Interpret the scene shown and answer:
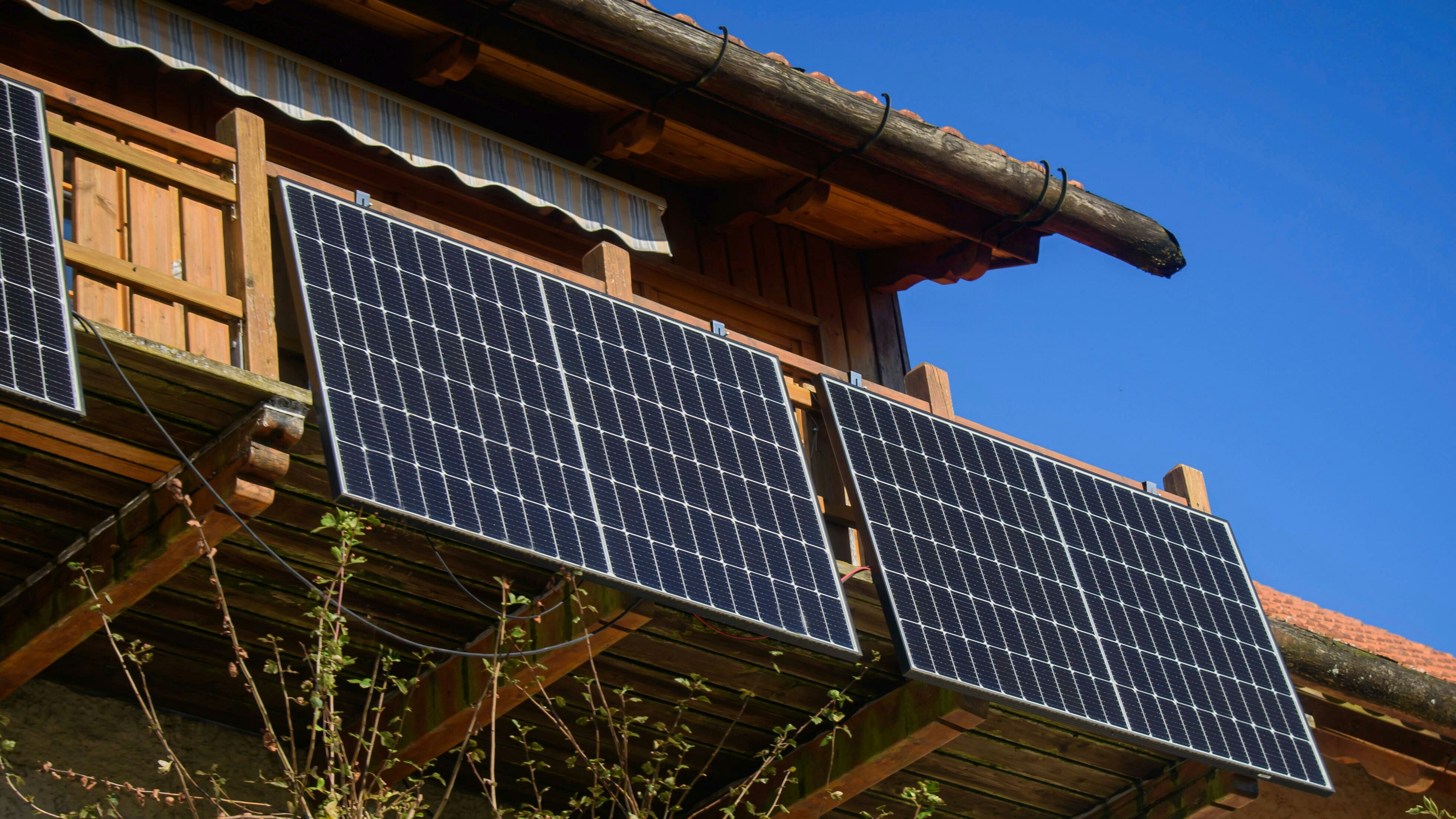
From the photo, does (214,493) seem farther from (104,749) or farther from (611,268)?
(611,268)

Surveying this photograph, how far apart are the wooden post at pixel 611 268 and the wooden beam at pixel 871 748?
2.17 m

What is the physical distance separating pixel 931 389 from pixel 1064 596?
4.44 ft

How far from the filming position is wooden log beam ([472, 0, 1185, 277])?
30.7ft

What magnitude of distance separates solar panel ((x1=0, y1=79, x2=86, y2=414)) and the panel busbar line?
899 millimetres

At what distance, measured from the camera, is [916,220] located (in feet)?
37.6

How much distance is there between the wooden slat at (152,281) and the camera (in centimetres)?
657

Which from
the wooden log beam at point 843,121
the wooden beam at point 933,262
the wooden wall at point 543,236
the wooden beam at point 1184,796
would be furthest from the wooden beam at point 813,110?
the wooden beam at point 1184,796

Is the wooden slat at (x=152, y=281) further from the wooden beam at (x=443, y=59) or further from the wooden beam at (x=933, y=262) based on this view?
the wooden beam at (x=933, y=262)

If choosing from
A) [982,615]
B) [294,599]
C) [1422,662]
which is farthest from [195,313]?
[1422,662]

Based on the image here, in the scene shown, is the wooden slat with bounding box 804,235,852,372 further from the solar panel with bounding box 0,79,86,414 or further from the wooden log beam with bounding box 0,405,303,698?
the solar panel with bounding box 0,79,86,414

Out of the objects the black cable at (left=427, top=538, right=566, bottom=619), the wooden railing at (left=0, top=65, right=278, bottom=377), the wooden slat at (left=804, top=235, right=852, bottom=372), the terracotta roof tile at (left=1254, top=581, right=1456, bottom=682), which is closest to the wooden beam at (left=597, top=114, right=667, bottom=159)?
the wooden slat at (left=804, top=235, right=852, bottom=372)

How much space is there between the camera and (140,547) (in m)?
6.83

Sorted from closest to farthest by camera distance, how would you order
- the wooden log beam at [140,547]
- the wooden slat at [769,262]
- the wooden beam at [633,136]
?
1. the wooden log beam at [140,547]
2. the wooden beam at [633,136]
3. the wooden slat at [769,262]

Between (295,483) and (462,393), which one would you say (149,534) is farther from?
(462,393)
